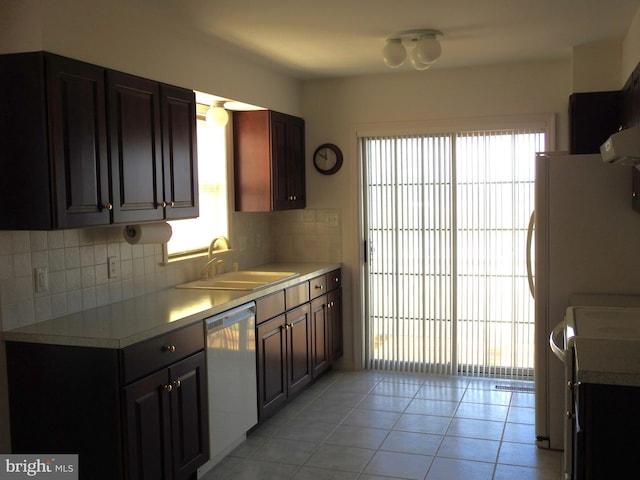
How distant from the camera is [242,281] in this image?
436 cm

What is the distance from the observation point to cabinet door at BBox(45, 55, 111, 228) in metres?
2.57

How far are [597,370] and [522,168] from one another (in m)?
2.87

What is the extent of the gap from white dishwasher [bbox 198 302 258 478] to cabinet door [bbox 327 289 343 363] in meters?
1.32

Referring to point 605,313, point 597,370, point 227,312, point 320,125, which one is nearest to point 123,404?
point 227,312

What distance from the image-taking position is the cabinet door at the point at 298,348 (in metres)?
4.24

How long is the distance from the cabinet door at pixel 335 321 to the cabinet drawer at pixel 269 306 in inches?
35.6

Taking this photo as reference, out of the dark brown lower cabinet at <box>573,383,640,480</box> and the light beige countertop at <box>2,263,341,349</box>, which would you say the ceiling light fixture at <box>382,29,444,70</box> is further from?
the dark brown lower cabinet at <box>573,383,640,480</box>

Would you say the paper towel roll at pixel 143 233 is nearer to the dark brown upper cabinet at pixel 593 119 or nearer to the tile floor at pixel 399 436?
the tile floor at pixel 399 436

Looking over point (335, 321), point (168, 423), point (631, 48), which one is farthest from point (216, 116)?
point (631, 48)

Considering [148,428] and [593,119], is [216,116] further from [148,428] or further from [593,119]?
[593,119]

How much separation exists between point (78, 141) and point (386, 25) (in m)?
1.83

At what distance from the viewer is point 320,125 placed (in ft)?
17.1

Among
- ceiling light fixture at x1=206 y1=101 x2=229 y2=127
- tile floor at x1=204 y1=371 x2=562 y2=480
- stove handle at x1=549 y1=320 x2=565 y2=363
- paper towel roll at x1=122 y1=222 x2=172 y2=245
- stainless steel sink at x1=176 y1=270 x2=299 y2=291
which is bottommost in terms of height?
tile floor at x1=204 y1=371 x2=562 y2=480

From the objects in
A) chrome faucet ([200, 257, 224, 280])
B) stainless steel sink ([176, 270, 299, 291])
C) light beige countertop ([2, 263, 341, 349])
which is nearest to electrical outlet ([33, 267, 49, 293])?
light beige countertop ([2, 263, 341, 349])
